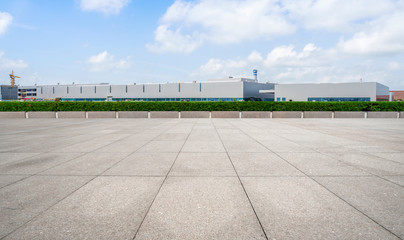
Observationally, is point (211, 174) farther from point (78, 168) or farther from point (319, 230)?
point (78, 168)

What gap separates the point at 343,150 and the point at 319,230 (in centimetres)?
569

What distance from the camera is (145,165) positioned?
5887 mm

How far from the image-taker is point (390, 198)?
12.7 ft

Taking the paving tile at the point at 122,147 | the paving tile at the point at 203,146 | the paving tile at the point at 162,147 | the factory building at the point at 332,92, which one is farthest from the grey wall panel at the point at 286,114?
the factory building at the point at 332,92

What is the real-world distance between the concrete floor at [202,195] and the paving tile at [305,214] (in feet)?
0.05

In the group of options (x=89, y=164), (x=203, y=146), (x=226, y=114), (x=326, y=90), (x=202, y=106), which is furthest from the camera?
(x=326, y=90)

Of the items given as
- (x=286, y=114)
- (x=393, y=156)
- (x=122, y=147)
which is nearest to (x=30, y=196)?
(x=122, y=147)

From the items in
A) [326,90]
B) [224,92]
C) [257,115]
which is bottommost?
[257,115]

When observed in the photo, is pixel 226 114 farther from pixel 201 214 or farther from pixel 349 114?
pixel 201 214

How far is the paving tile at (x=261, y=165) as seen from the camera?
5.22 metres

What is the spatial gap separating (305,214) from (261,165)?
253cm

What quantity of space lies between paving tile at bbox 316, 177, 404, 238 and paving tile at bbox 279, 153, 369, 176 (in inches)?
16.2

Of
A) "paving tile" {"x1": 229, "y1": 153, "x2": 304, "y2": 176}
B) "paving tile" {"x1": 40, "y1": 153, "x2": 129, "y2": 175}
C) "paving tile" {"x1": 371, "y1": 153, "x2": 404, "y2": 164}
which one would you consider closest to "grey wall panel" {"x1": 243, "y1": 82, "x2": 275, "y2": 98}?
"paving tile" {"x1": 371, "y1": 153, "x2": 404, "y2": 164}

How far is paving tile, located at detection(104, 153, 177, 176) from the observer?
17.4 feet
